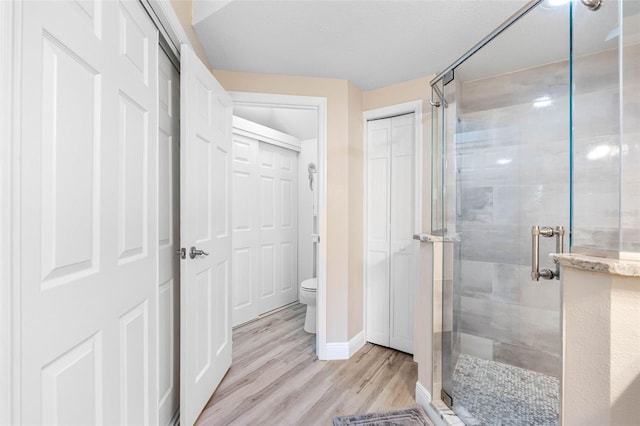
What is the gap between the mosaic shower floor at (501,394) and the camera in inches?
63.8

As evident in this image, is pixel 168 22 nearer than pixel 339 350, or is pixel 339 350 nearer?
pixel 168 22

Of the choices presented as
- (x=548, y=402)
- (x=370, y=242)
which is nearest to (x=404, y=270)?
(x=370, y=242)

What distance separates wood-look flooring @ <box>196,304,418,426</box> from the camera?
1.75 m

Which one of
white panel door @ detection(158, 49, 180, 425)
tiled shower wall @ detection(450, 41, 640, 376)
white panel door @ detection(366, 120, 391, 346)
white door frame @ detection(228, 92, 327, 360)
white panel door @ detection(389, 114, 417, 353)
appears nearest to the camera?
white panel door @ detection(158, 49, 180, 425)

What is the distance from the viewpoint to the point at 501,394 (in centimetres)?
183

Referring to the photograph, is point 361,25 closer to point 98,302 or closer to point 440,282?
point 440,282

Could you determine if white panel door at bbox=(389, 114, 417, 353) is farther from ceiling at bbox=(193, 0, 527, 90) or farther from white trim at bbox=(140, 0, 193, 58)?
white trim at bbox=(140, 0, 193, 58)

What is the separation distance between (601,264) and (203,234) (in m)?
1.71

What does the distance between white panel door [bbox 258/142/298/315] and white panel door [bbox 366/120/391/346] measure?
1.37m

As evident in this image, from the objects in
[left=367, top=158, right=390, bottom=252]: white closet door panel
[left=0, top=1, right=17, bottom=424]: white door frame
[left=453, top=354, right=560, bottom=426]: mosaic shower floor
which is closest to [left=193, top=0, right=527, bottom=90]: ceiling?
[left=367, top=158, right=390, bottom=252]: white closet door panel

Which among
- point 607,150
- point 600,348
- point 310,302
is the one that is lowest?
point 310,302

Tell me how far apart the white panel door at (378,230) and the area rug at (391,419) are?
0.87 metres

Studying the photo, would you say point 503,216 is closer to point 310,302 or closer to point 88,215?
point 310,302

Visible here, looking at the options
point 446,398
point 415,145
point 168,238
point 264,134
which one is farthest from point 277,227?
point 446,398
